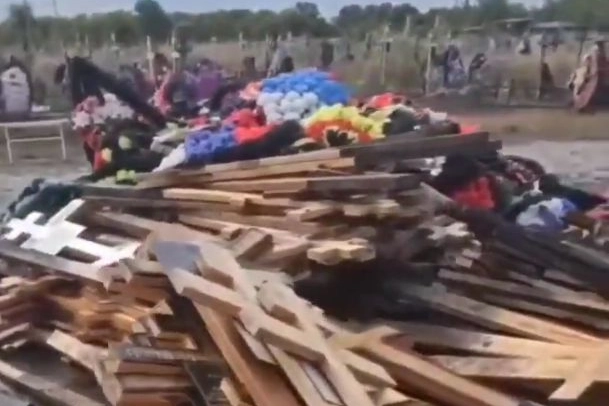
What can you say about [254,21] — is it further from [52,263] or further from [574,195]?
[574,195]

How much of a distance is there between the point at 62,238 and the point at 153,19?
99cm

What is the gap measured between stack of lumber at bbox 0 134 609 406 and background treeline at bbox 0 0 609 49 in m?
0.61

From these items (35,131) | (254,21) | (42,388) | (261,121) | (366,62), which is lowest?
(42,388)

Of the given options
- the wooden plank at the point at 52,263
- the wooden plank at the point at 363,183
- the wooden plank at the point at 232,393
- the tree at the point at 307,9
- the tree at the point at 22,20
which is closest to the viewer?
the wooden plank at the point at 232,393

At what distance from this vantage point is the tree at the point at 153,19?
3.98m

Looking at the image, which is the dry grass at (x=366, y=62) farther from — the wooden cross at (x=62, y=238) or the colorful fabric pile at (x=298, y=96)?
the wooden cross at (x=62, y=238)

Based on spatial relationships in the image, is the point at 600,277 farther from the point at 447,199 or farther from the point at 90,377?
the point at 90,377

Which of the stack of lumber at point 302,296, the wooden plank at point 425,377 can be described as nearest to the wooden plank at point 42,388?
the stack of lumber at point 302,296

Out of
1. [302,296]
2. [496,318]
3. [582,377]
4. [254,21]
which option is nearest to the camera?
[582,377]

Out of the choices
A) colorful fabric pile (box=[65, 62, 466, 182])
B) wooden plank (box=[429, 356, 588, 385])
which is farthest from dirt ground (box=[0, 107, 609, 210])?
wooden plank (box=[429, 356, 588, 385])

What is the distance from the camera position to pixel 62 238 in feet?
11.1

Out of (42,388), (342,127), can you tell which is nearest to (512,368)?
(342,127)

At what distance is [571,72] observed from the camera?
3557mm

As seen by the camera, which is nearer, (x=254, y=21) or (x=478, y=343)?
(x=478, y=343)
